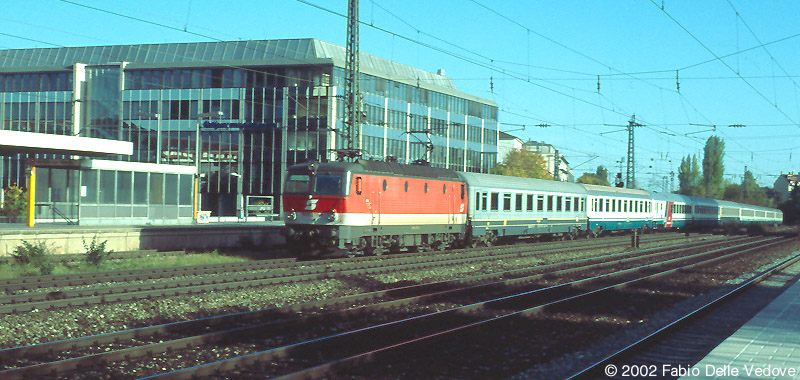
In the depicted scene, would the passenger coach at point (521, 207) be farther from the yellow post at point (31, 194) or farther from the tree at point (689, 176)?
the tree at point (689, 176)

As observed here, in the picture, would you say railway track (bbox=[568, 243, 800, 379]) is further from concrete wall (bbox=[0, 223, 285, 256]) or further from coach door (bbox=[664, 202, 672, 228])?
coach door (bbox=[664, 202, 672, 228])

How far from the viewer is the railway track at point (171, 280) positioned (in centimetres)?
1390

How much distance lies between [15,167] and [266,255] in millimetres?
49748

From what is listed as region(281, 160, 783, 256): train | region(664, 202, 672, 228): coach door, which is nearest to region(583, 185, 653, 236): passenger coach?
region(281, 160, 783, 256): train

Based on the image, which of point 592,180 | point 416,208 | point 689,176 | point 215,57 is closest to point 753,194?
point 689,176

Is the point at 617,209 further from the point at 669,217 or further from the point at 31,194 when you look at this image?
the point at 31,194

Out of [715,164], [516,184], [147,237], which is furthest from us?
[715,164]

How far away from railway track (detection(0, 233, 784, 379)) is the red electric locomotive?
18.8 feet

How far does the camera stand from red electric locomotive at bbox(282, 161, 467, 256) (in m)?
23.1

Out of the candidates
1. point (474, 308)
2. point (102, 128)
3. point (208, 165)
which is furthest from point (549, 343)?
point (102, 128)

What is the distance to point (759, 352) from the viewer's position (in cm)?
995

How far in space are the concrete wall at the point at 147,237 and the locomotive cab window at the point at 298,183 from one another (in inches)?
58.9

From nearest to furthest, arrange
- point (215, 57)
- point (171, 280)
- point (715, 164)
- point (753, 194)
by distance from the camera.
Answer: point (171, 280) < point (215, 57) < point (715, 164) < point (753, 194)

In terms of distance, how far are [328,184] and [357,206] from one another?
1.15m
